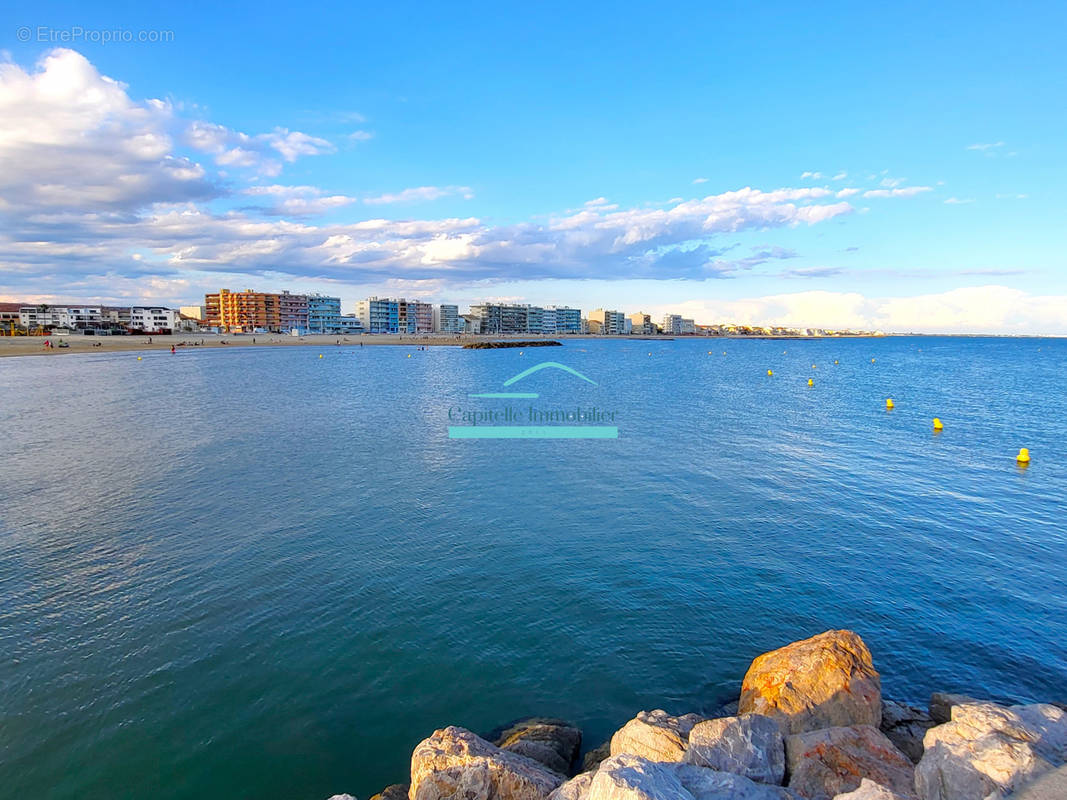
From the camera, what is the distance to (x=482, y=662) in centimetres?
1138

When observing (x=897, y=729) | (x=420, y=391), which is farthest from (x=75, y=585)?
(x=420, y=391)

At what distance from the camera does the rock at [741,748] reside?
23.7 ft

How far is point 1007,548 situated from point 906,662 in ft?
29.2

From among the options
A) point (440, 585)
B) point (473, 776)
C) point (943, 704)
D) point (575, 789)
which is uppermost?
point (575, 789)

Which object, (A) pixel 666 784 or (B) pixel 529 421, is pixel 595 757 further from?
(B) pixel 529 421

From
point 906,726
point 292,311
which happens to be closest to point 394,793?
point 906,726

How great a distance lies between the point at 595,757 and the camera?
28.3 feet

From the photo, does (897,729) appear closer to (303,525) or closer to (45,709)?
(45,709)

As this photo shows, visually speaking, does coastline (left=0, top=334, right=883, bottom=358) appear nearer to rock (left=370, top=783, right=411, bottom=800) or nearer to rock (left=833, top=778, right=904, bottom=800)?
rock (left=370, top=783, right=411, bottom=800)

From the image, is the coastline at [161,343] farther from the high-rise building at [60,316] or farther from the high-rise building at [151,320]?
the high-rise building at [151,320]

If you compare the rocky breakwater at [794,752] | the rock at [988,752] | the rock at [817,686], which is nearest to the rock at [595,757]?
the rocky breakwater at [794,752]

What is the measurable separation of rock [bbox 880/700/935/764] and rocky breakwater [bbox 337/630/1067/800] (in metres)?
0.02

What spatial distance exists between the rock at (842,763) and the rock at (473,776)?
3224 millimetres

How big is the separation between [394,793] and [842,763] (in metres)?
6.10
